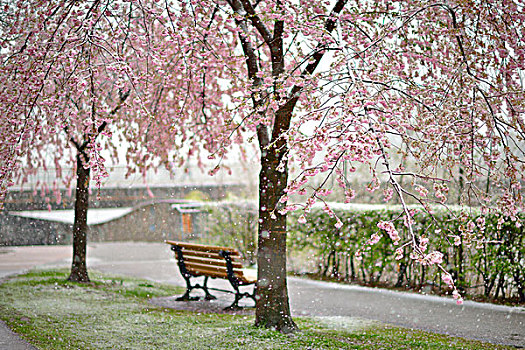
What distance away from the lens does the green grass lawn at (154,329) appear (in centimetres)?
511

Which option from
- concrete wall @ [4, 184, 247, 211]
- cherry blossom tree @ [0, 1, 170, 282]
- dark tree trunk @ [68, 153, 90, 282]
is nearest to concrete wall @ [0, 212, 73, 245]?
concrete wall @ [4, 184, 247, 211]

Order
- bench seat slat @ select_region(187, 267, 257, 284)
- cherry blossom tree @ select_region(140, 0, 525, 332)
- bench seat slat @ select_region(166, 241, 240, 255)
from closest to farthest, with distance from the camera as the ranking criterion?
cherry blossom tree @ select_region(140, 0, 525, 332) → bench seat slat @ select_region(187, 267, 257, 284) → bench seat slat @ select_region(166, 241, 240, 255)

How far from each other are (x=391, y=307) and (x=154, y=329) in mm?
3198

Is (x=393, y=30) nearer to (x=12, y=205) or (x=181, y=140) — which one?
(x=181, y=140)

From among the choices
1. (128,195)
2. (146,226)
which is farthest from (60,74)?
(128,195)

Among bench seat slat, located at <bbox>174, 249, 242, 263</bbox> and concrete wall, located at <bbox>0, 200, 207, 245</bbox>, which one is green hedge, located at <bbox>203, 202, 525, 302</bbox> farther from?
concrete wall, located at <bbox>0, 200, 207, 245</bbox>

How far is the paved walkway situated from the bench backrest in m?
1.02

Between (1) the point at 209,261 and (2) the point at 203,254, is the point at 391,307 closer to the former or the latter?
(1) the point at 209,261

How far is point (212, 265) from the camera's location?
24.2 ft

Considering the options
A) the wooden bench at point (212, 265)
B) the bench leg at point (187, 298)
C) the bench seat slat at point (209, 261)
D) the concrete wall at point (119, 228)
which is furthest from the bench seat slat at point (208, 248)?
the concrete wall at point (119, 228)

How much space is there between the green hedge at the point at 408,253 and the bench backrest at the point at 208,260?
2320 mm

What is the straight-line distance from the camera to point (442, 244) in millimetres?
7992

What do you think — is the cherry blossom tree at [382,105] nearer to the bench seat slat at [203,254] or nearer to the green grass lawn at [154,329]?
the green grass lawn at [154,329]

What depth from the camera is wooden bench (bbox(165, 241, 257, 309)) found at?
6961 mm
